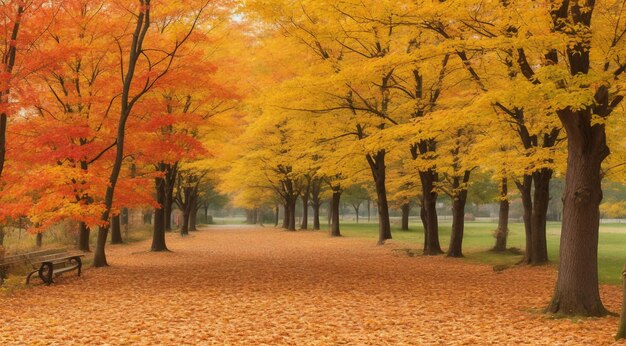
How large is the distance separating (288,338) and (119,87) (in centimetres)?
1419

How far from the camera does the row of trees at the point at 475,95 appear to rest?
32.3ft

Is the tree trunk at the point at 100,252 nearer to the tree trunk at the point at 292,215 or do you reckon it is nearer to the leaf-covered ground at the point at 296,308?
the leaf-covered ground at the point at 296,308

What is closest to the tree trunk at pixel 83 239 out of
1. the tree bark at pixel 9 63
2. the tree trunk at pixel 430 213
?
the tree bark at pixel 9 63

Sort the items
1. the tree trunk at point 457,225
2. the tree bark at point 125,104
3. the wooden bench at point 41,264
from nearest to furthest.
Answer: the wooden bench at point 41,264
the tree bark at point 125,104
the tree trunk at point 457,225

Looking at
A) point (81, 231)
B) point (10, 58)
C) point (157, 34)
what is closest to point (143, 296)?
point (10, 58)

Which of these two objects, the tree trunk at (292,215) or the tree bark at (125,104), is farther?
the tree trunk at (292,215)

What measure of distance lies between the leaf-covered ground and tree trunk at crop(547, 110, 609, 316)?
0.47 metres

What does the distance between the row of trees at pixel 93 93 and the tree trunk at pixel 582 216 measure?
Answer: 1180cm

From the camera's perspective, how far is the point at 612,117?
44.4 feet

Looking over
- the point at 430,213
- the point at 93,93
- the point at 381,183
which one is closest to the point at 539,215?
the point at 430,213

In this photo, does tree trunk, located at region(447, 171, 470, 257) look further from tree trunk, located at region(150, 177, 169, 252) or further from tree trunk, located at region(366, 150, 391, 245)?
tree trunk, located at region(150, 177, 169, 252)

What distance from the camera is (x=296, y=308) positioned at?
420 inches

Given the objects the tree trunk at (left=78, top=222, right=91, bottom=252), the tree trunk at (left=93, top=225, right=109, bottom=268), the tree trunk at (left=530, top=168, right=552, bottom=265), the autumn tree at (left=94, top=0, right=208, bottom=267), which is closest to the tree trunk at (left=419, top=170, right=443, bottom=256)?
the tree trunk at (left=530, top=168, right=552, bottom=265)

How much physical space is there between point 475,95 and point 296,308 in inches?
355
